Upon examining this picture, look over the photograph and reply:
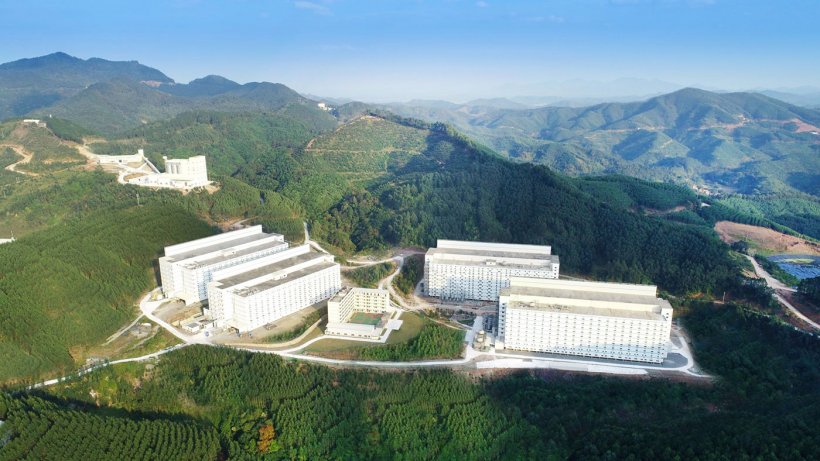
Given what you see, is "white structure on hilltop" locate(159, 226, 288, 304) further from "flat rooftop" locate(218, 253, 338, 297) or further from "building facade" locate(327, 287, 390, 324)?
"building facade" locate(327, 287, 390, 324)

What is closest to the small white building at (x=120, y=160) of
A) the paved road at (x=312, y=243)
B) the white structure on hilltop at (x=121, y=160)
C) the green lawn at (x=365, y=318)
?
the white structure on hilltop at (x=121, y=160)

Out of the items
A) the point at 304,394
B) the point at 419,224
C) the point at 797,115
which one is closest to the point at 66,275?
the point at 304,394

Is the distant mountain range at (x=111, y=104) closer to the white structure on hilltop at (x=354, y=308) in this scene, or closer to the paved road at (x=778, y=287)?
the white structure on hilltop at (x=354, y=308)

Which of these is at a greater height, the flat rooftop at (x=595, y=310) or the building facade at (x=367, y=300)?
the flat rooftop at (x=595, y=310)

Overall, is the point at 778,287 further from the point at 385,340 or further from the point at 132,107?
the point at 132,107

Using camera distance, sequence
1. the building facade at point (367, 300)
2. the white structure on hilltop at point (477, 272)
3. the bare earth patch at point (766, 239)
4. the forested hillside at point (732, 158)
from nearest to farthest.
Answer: the building facade at point (367, 300) < the white structure on hilltop at point (477, 272) < the bare earth patch at point (766, 239) < the forested hillside at point (732, 158)

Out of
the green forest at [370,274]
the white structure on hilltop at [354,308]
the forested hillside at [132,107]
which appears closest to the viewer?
the white structure on hilltop at [354,308]
